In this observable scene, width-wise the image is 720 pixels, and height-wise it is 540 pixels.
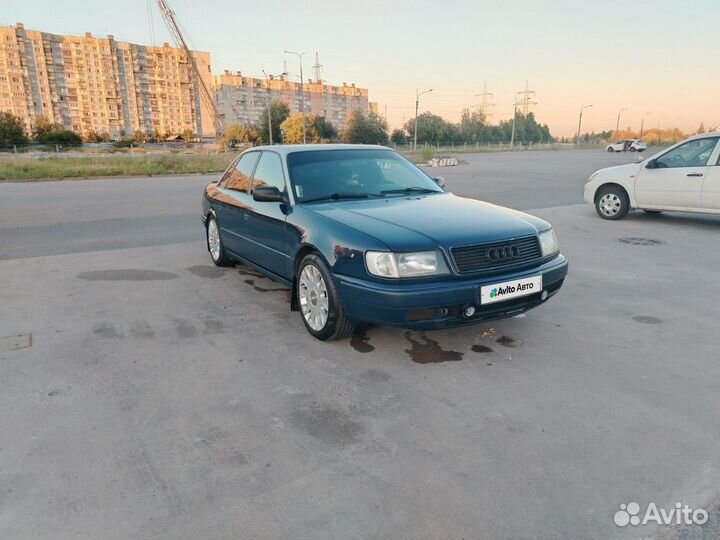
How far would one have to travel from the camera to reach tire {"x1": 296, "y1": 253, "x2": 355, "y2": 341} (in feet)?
12.9

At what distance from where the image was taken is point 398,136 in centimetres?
7425

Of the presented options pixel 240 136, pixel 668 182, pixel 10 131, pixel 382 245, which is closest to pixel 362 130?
pixel 240 136

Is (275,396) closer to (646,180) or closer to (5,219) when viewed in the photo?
(646,180)

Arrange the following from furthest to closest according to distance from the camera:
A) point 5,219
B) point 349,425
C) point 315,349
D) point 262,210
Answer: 1. point 5,219
2. point 262,210
3. point 315,349
4. point 349,425

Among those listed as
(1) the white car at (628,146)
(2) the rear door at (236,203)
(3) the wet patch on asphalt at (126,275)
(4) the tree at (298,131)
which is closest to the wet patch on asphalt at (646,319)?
(2) the rear door at (236,203)

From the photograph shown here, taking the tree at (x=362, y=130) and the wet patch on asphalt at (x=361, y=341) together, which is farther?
the tree at (x=362, y=130)

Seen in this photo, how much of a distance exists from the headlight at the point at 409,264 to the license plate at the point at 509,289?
34cm

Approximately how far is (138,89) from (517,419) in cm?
10620

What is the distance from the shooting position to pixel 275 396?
10.8 ft

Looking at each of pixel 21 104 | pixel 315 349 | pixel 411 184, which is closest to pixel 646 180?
pixel 411 184

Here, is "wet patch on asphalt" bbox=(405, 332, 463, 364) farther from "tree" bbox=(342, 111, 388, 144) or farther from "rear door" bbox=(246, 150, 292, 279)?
"tree" bbox=(342, 111, 388, 144)

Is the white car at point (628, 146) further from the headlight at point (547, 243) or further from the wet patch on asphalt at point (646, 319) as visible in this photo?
the headlight at point (547, 243)

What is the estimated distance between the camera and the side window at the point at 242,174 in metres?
5.62

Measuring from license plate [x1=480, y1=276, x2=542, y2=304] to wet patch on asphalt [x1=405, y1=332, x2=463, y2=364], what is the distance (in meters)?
0.53
